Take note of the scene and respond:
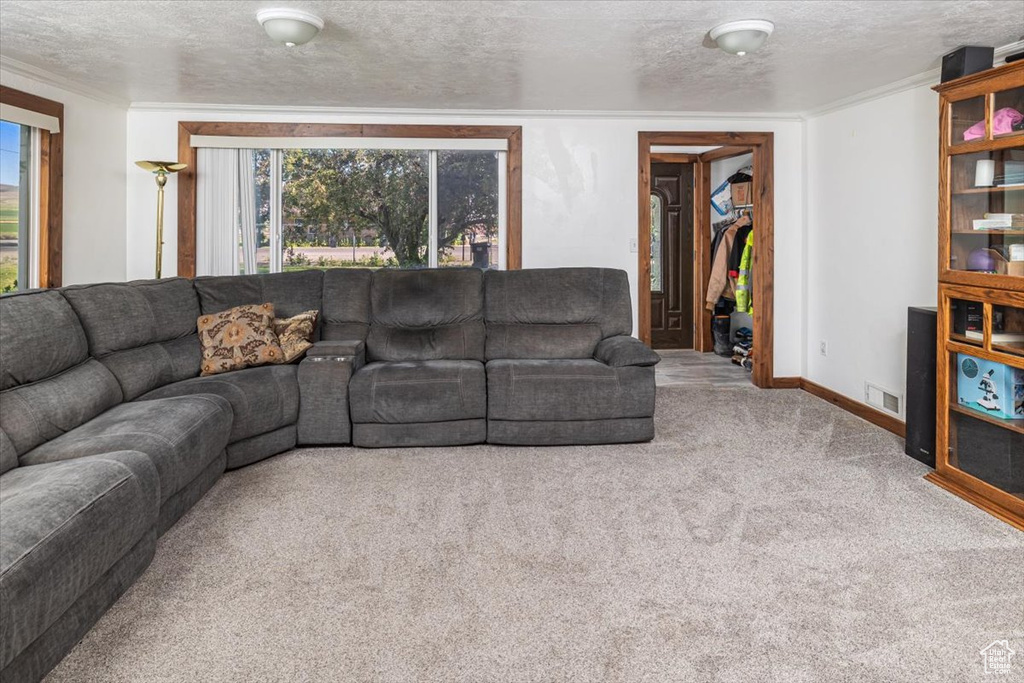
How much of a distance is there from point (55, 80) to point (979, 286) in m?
5.54

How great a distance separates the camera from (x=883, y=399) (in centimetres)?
461

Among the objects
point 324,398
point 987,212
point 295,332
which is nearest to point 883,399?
point 987,212

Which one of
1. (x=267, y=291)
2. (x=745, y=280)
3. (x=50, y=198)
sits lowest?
(x=267, y=291)

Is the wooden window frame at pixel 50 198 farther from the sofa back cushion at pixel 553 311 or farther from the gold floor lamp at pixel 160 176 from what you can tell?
the sofa back cushion at pixel 553 311

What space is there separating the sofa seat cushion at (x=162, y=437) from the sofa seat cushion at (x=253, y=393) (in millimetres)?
273

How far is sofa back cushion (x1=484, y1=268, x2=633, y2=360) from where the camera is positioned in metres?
4.59

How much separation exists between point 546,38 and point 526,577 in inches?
106

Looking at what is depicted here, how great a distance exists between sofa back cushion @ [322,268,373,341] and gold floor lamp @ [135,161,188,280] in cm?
135

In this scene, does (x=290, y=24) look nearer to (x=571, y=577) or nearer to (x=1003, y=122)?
(x=571, y=577)

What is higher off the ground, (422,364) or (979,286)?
(979,286)

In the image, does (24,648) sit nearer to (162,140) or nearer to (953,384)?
(953,384)

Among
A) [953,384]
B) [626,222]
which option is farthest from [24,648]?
[626,222]

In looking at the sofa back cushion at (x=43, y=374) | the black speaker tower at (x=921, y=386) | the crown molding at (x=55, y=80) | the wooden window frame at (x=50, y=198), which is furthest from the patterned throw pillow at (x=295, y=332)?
the black speaker tower at (x=921, y=386)

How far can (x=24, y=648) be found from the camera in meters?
1.66
